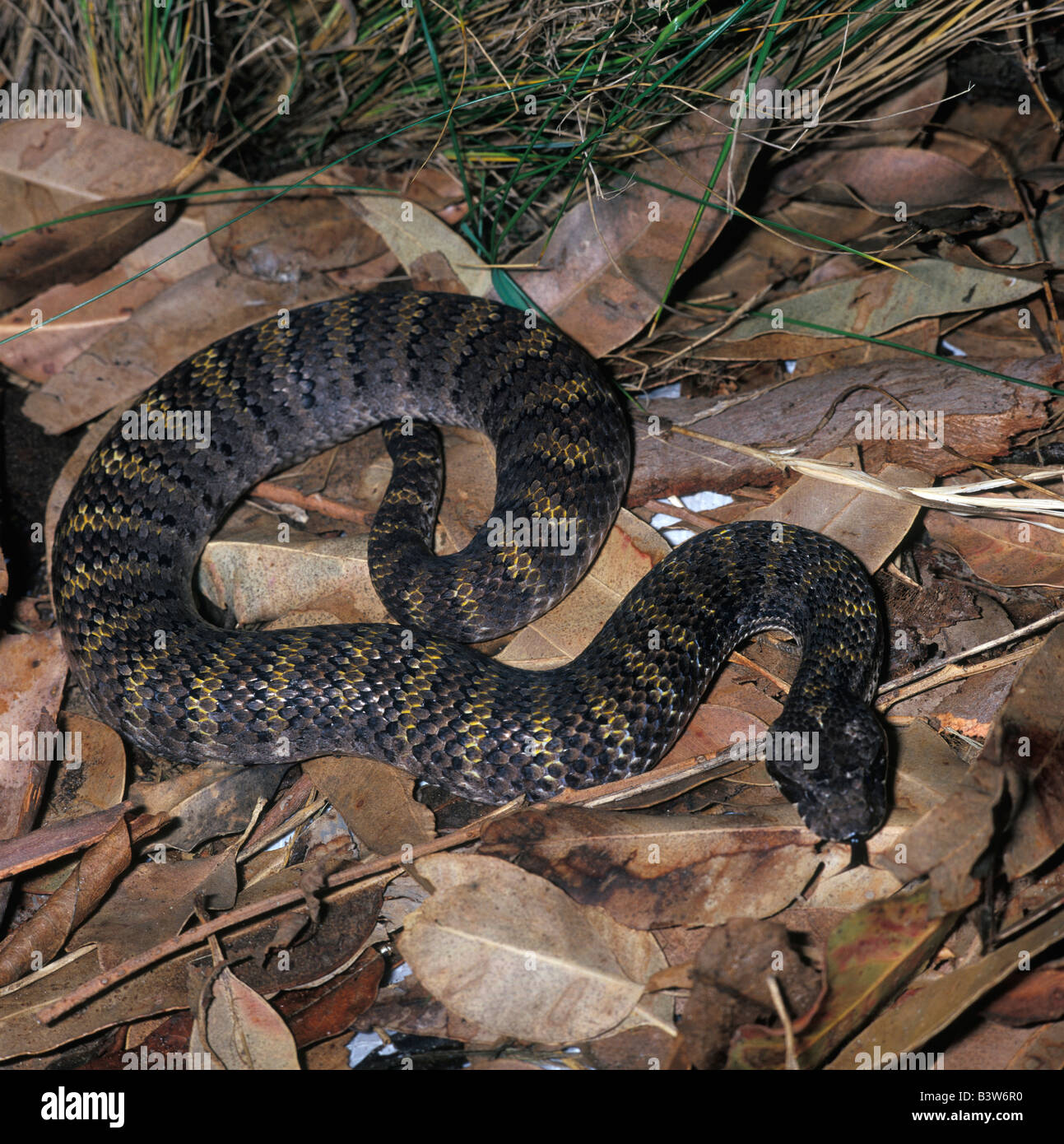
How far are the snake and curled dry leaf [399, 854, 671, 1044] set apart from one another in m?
0.76

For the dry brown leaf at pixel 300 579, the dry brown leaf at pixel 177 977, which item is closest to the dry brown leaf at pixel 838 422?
the dry brown leaf at pixel 300 579

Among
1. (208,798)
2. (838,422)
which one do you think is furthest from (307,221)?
(208,798)

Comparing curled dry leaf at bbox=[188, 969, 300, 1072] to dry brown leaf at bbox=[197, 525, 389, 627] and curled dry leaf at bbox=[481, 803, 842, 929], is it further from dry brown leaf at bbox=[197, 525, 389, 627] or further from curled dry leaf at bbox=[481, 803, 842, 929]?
dry brown leaf at bbox=[197, 525, 389, 627]

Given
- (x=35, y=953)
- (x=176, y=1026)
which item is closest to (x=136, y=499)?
(x=35, y=953)

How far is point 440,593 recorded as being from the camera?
225 inches

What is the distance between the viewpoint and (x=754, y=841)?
4543mm

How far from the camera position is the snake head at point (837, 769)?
177 inches

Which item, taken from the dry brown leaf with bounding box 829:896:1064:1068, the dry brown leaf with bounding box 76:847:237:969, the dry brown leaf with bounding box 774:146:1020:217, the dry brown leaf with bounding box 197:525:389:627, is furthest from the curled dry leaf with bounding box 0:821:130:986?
the dry brown leaf with bounding box 774:146:1020:217

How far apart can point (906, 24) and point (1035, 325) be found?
2.17 metres

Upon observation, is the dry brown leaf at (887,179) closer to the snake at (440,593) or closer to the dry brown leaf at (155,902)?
the snake at (440,593)

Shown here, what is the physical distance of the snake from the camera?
5074mm

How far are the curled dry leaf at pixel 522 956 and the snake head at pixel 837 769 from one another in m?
1.07

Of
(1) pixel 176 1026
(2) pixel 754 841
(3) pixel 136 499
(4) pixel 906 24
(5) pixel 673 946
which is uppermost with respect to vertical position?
(4) pixel 906 24
